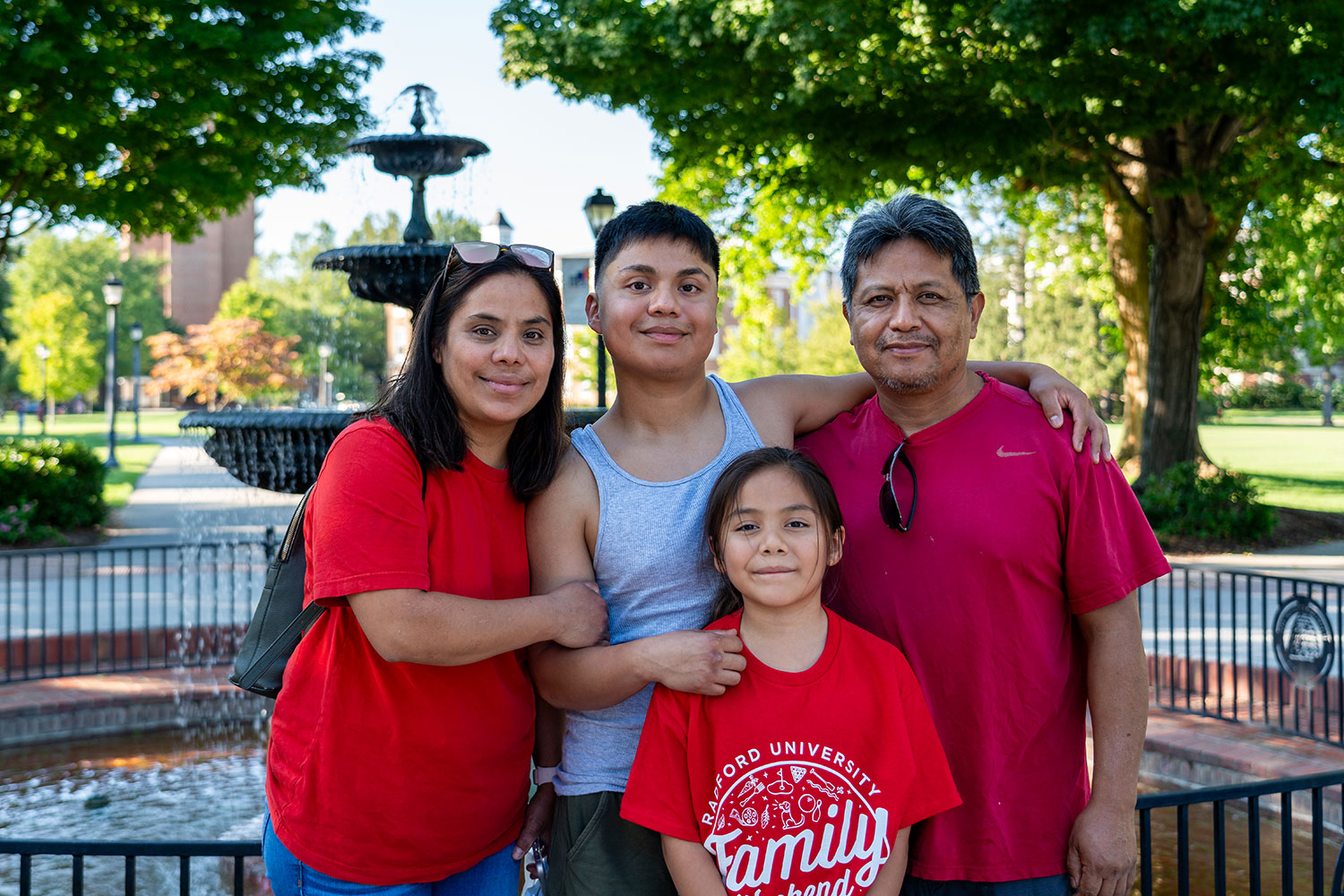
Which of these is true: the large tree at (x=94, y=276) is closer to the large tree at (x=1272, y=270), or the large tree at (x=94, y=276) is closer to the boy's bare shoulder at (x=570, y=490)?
the large tree at (x=1272, y=270)

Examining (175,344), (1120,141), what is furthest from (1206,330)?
(175,344)

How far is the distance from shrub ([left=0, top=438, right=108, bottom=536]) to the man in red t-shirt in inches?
621

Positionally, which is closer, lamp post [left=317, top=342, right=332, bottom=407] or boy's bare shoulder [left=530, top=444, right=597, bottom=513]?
boy's bare shoulder [left=530, top=444, right=597, bottom=513]

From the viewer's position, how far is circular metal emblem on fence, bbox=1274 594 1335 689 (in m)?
6.64

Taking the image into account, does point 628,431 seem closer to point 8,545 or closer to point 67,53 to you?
point 67,53

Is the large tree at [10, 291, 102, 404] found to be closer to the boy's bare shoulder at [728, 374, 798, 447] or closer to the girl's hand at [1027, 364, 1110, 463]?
the boy's bare shoulder at [728, 374, 798, 447]

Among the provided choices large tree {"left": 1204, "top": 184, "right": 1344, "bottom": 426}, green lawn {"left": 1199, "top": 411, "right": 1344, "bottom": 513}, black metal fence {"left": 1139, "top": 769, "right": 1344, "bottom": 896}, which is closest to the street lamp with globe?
green lawn {"left": 1199, "top": 411, "right": 1344, "bottom": 513}

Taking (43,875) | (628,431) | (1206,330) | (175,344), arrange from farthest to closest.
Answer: (175,344)
(1206,330)
(43,875)
(628,431)

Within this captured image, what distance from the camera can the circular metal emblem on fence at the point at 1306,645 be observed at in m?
6.64

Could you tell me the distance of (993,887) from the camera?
236cm

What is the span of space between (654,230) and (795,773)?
122 cm

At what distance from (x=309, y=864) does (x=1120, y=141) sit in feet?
55.3

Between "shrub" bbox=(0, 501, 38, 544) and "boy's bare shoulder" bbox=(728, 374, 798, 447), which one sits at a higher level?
"boy's bare shoulder" bbox=(728, 374, 798, 447)

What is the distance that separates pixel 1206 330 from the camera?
68.3 ft
